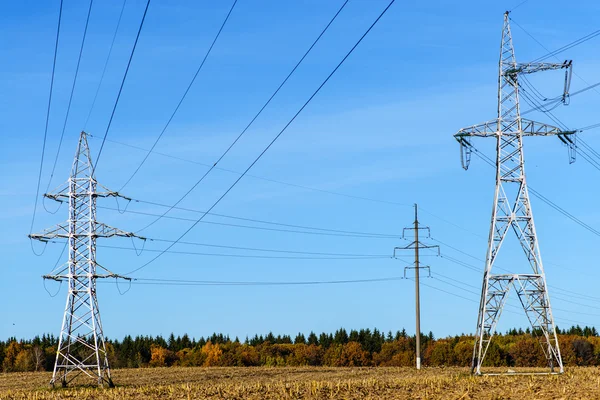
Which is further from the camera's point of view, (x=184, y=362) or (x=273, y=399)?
(x=184, y=362)

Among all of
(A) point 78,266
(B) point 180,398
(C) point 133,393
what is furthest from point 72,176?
(B) point 180,398

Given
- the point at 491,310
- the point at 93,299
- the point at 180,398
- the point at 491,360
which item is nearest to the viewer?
the point at 180,398

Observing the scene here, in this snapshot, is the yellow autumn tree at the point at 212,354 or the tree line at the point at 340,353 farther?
the yellow autumn tree at the point at 212,354

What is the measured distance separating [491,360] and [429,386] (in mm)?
95664

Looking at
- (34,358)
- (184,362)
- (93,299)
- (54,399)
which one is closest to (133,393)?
(54,399)

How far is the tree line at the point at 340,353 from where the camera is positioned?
450ft

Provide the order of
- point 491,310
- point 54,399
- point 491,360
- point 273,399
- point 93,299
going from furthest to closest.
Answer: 1. point 491,360
2. point 93,299
3. point 491,310
4. point 54,399
5. point 273,399

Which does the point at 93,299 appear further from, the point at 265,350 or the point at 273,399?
the point at 265,350

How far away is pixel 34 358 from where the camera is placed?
155250mm

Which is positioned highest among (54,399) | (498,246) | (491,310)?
(498,246)

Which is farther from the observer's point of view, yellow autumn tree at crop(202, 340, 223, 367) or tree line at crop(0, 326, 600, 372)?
yellow autumn tree at crop(202, 340, 223, 367)

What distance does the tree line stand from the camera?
450 ft

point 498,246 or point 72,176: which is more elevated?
point 72,176

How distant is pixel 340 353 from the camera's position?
174 metres
